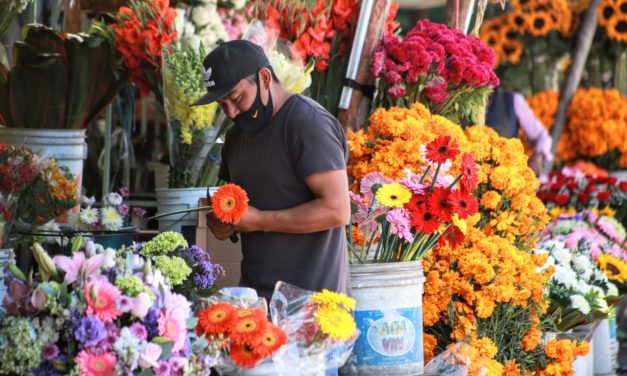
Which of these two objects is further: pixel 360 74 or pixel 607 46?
pixel 607 46

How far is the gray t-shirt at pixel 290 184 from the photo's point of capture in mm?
3076

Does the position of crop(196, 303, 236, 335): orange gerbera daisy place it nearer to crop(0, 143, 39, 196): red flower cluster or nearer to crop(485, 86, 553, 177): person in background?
crop(0, 143, 39, 196): red flower cluster

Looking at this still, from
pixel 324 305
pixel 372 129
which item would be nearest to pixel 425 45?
pixel 372 129

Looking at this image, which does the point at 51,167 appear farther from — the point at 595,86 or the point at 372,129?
the point at 595,86

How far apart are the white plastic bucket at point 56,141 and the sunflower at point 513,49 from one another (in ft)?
18.8

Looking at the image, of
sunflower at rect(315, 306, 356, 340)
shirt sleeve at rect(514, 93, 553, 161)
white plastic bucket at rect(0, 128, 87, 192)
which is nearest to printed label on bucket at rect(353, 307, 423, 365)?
sunflower at rect(315, 306, 356, 340)

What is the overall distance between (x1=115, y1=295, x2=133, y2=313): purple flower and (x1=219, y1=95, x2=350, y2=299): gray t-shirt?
0.72m

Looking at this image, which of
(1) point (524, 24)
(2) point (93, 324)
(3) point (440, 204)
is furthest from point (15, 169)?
(1) point (524, 24)

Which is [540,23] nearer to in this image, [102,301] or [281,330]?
[281,330]

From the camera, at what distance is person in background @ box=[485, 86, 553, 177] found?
8.57 m

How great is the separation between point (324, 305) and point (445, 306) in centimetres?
146

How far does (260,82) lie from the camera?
3.09m

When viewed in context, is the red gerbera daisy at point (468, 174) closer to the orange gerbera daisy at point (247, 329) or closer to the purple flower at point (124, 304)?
the orange gerbera daisy at point (247, 329)

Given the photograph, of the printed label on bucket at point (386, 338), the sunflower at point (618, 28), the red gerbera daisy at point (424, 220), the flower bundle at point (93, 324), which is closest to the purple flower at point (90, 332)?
the flower bundle at point (93, 324)
